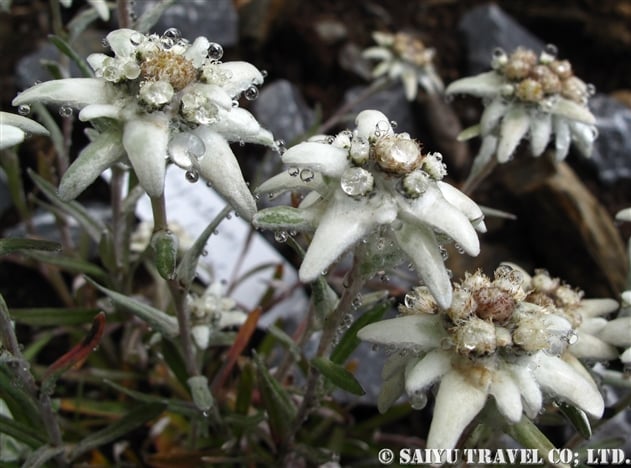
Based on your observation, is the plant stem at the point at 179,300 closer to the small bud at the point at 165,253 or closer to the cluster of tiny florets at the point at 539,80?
the small bud at the point at 165,253

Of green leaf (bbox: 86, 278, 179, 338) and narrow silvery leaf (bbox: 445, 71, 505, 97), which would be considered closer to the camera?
green leaf (bbox: 86, 278, 179, 338)

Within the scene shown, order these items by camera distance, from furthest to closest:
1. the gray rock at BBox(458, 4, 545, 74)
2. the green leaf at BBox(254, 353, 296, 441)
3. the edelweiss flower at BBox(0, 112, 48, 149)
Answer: the gray rock at BBox(458, 4, 545, 74), the green leaf at BBox(254, 353, 296, 441), the edelweiss flower at BBox(0, 112, 48, 149)

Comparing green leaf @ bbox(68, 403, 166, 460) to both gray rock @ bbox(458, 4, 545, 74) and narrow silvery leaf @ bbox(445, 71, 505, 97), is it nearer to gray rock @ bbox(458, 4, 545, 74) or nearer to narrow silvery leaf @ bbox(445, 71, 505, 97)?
narrow silvery leaf @ bbox(445, 71, 505, 97)

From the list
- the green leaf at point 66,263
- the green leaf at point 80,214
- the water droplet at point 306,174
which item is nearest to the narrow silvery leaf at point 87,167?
the water droplet at point 306,174

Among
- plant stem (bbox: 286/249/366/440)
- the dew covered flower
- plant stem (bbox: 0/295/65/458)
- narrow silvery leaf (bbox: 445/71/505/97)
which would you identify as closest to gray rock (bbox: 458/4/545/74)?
narrow silvery leaf (bbox: 445/71/505/97)

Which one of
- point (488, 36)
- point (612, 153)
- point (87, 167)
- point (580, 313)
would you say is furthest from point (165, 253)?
point (488, 36)

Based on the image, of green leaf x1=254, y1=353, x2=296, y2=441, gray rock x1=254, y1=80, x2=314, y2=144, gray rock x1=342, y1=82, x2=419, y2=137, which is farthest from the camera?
gray rock x1=342, y1=82, x2=419, y2=137

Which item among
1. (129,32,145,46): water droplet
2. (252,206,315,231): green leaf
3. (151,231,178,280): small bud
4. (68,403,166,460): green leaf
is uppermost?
(129,32,145,46): water droplet
